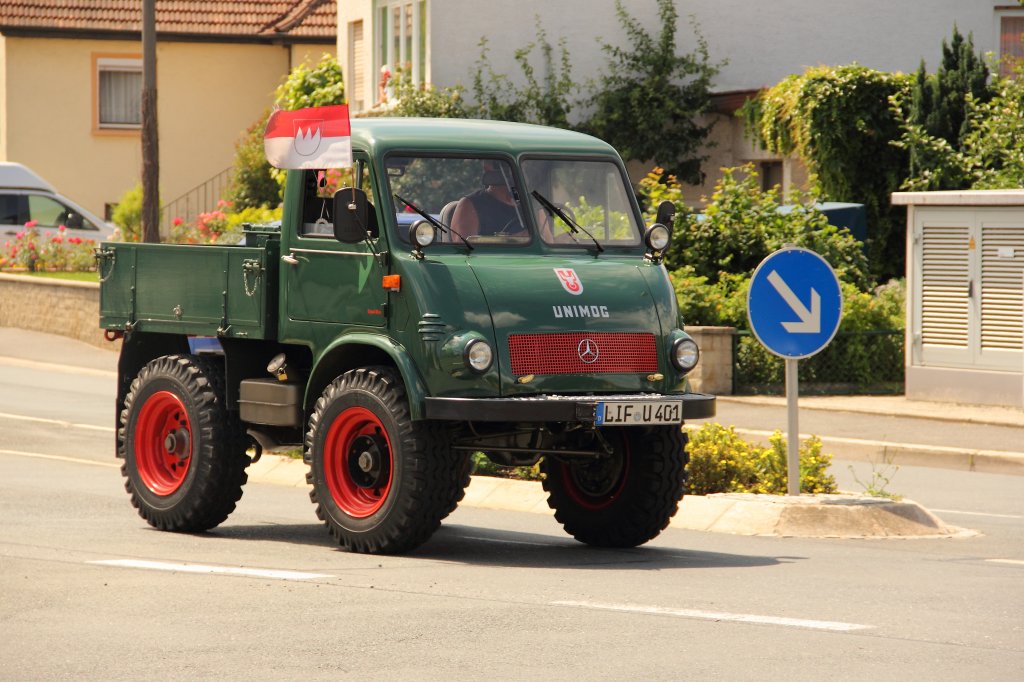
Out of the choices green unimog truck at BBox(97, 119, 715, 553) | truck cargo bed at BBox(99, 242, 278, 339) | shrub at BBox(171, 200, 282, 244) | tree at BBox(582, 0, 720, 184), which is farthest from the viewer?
tree at BBox(582, 0, 720, 184)

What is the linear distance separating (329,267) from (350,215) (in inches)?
21.4

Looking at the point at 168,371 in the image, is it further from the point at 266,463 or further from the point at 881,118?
the point at 881,118

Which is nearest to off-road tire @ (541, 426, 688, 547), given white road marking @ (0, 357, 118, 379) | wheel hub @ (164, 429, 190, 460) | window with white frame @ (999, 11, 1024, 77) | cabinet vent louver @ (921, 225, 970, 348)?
wheel hub @ (164, 429, 190, 460)

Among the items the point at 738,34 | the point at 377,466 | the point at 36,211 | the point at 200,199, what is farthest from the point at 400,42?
the point at 377,466

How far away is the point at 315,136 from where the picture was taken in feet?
36.2

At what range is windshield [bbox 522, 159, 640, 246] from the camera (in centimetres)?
1104

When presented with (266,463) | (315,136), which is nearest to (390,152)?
(315,136)

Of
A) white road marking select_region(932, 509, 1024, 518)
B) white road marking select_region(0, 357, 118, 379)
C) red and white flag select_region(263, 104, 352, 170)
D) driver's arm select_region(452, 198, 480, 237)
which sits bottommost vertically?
white road marking select_region(932, 509, 1024, 518)

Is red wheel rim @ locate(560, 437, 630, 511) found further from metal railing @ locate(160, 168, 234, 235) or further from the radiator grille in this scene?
metal railing @ locate(160, 168, 234, 235)

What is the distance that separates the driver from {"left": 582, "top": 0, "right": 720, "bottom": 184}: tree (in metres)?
23.9

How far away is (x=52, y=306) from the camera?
30562 millimetres

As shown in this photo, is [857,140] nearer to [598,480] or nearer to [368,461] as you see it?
[598,480]

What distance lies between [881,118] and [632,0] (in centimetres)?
675

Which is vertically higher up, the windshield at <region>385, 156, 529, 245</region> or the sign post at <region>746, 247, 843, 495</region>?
the windshield at <region>385, 156, 529, 245</region>
